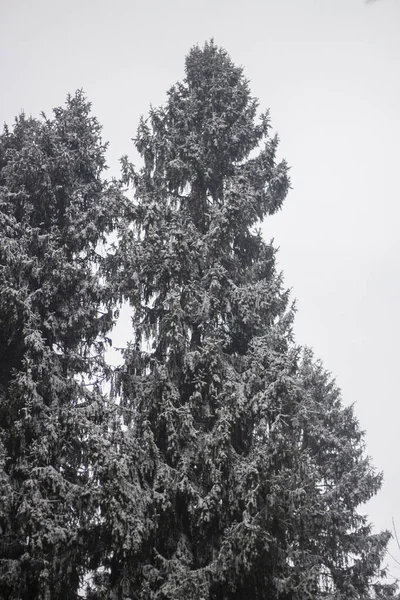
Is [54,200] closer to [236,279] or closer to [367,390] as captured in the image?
[236,279]

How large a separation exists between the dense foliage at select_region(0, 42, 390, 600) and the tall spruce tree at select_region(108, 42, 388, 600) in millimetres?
44

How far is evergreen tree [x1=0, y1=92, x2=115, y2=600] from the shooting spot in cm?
984

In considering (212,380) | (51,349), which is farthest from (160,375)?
→ (51,349)

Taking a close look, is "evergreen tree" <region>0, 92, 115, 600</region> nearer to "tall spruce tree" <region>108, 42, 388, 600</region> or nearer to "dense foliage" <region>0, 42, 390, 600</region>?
"dense foliage" <region>0, 42, 390, 600</region>

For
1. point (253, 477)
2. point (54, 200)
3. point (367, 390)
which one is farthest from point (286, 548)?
point (367, 390)

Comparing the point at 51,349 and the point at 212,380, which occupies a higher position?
the point at 51,349

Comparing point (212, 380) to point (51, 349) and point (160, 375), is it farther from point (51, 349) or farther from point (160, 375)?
point (51, 349)

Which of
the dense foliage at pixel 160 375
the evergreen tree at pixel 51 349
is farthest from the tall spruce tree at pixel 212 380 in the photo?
the evergreen tree at pixel 51 349

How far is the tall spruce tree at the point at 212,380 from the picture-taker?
9.46 m

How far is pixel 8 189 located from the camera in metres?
13.8

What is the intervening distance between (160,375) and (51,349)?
3362mm

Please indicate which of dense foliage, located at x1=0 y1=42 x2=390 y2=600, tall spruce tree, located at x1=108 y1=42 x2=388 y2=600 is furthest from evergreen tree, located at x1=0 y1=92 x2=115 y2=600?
tall spruce tree, located at x1=108 y1=42 x2=388 y2=600

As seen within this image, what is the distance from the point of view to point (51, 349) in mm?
12609

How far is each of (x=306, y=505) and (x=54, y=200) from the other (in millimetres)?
9489
